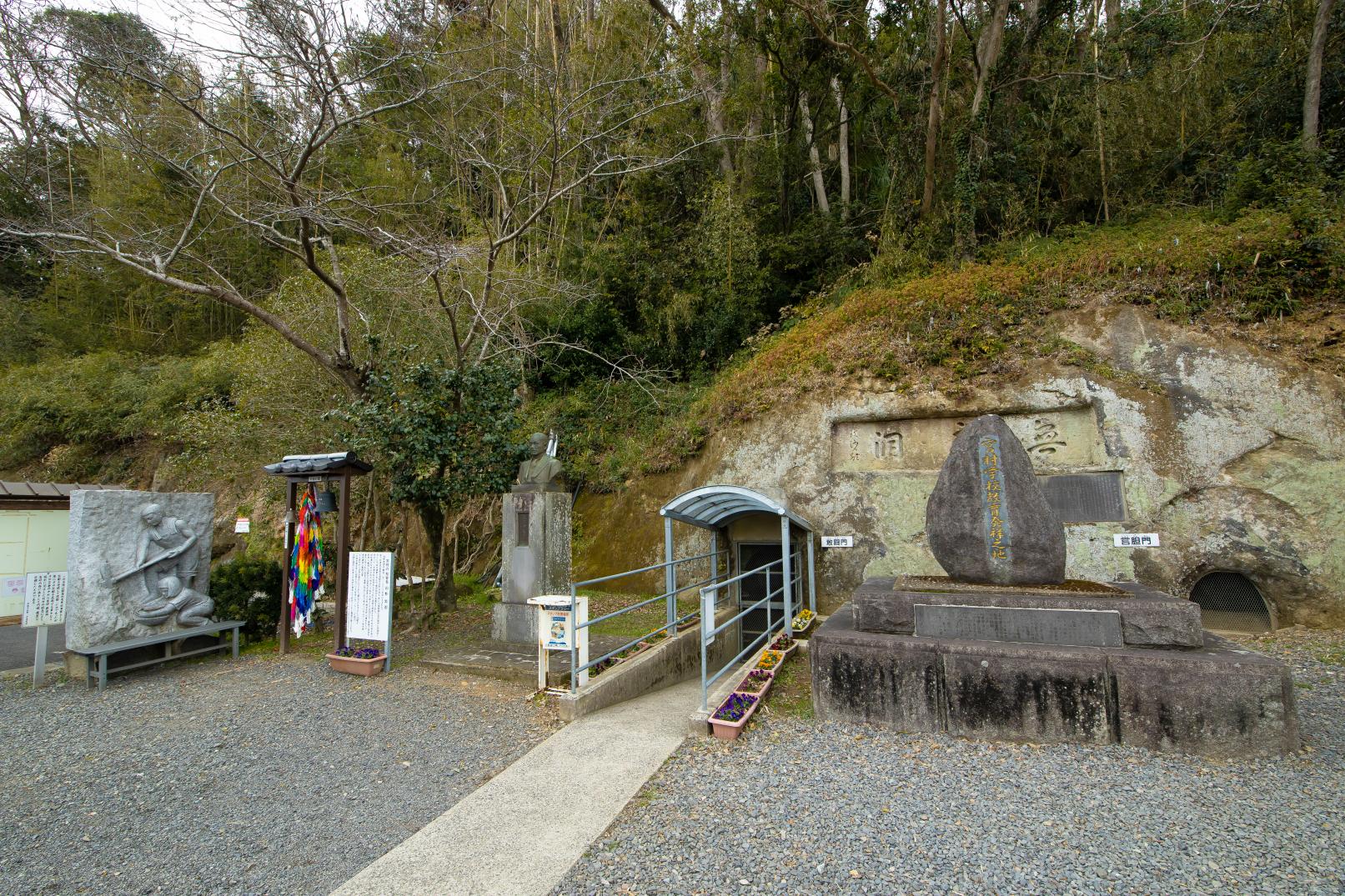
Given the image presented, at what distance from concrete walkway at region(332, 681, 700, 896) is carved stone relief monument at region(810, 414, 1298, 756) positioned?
5.75ft

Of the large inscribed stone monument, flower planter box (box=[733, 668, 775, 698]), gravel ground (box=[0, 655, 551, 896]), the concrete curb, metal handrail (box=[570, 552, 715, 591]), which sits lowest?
the concrete curb

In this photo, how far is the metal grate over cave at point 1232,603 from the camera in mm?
7773

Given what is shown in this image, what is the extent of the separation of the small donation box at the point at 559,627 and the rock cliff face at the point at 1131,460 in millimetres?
5061

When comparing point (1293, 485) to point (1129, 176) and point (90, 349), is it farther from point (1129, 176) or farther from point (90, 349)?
point (90, 349)

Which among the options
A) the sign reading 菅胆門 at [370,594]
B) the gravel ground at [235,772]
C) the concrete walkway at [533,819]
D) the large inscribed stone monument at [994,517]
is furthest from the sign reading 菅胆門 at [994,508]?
the sign reading 菅胆門 at [370,594]

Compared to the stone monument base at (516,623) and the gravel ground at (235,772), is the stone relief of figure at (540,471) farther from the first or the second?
the gravel ground at (235,772)

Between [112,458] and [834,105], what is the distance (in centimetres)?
2296

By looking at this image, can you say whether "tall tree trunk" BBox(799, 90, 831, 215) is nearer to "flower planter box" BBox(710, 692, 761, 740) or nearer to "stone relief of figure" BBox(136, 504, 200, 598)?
"flower planter box" BBox(710, 692, 761, 740)

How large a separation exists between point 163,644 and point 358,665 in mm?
2715

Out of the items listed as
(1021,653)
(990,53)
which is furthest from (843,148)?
(1021,653)

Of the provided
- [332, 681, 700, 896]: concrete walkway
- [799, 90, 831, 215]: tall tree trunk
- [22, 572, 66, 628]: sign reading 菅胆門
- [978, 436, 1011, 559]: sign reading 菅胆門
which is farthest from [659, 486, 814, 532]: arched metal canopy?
[799, 90, 831, 215]: tall tree trunk

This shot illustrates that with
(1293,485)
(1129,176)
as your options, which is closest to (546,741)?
(1293,485)

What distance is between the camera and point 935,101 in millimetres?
11336

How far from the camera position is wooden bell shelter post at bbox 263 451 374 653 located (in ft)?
23.4
